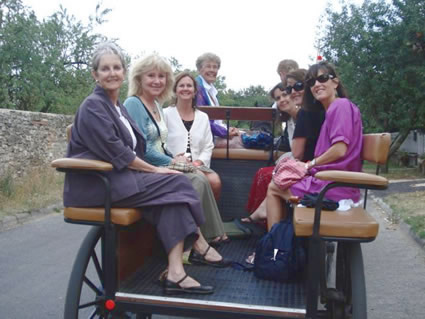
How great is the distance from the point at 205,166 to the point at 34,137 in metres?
9.52

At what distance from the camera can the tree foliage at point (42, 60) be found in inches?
601

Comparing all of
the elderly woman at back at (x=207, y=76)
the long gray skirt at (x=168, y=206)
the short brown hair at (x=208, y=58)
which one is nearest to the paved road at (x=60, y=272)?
the long gray skirt at (x=168, y=206)

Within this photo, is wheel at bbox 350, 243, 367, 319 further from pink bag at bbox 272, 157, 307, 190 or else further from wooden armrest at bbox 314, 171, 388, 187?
pink bag at bbox 272, 157, 307, 190

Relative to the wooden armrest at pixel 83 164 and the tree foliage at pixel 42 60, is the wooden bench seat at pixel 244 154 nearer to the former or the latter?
the wooden armrest at pixel 83 164

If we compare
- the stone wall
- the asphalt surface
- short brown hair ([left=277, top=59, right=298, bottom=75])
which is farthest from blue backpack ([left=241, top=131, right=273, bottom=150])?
the asphalt surface

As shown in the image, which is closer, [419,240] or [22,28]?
[419,240]

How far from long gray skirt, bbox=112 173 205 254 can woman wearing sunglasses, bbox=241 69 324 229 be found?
1.25 m

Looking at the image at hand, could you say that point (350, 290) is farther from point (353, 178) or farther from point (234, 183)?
point (234, 183)

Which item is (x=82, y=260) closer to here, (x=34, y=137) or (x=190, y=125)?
(x=190, y=125)

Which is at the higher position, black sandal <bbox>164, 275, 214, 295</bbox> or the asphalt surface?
black sandal <bbox>164, 275, 214, 295</bbox>

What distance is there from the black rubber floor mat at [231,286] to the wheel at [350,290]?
19 centimetres

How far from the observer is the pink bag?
3.67m

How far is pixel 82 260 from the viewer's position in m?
3.05

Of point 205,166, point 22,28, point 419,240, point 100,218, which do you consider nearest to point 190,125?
point 205,166
